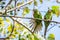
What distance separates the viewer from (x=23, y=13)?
261 centimetres

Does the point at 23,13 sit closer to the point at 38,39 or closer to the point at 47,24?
the point at 47,24

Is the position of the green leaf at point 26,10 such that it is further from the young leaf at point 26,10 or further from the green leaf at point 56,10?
the green leaf at point 56,10

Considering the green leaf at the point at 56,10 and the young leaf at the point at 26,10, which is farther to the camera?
the young leaf at the point at 26,10

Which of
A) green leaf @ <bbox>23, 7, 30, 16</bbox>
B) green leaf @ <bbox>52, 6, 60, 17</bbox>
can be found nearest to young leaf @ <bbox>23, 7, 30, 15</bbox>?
green leaf @ <bbox>23, 7, 30, 16</bbox>

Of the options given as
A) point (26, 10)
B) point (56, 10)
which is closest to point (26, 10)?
point (26, 10)

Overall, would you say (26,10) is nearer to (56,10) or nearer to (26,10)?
(26,10)

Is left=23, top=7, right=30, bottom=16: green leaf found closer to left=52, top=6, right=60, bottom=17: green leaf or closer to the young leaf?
the young leaf

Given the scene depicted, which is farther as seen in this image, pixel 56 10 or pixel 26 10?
pixel 26 10

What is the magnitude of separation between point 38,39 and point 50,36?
33 cm

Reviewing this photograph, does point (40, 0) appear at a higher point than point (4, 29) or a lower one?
higher

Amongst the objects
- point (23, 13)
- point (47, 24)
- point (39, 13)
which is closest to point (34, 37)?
point (47, 24)

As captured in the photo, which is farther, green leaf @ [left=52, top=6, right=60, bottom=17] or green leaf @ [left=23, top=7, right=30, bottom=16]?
green leaf @ [left=23, top=7, right=30, bottom=16]

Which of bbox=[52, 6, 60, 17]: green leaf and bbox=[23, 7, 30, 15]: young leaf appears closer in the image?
bbox=[52, 6, 60, 17]: green leaf

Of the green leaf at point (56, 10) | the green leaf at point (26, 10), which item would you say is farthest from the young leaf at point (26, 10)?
the green leaf at point (56, 10)
